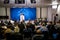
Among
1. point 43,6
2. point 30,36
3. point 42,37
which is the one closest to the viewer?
point 42,37

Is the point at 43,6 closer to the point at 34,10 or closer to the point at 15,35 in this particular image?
the point at 34,10

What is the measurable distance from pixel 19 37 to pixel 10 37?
1.75ft

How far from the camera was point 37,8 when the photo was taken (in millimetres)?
24766

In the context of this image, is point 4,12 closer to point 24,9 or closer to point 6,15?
point 6,15

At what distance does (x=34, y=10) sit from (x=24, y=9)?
1.47 meters

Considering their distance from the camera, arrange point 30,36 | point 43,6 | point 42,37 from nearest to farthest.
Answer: point 42,37
point 30,36
point 43,6

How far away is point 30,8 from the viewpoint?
84.3 ft

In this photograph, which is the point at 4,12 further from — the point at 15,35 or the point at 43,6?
the point at 15,35

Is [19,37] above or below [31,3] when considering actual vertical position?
below

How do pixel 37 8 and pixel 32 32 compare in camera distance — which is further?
pixel 37 8

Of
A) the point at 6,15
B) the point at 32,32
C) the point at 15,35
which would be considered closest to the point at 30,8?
the point at 6,15

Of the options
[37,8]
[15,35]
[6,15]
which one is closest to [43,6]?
[37,8]

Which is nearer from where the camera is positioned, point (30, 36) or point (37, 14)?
point (30, 36)

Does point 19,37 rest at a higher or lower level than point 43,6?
lower
